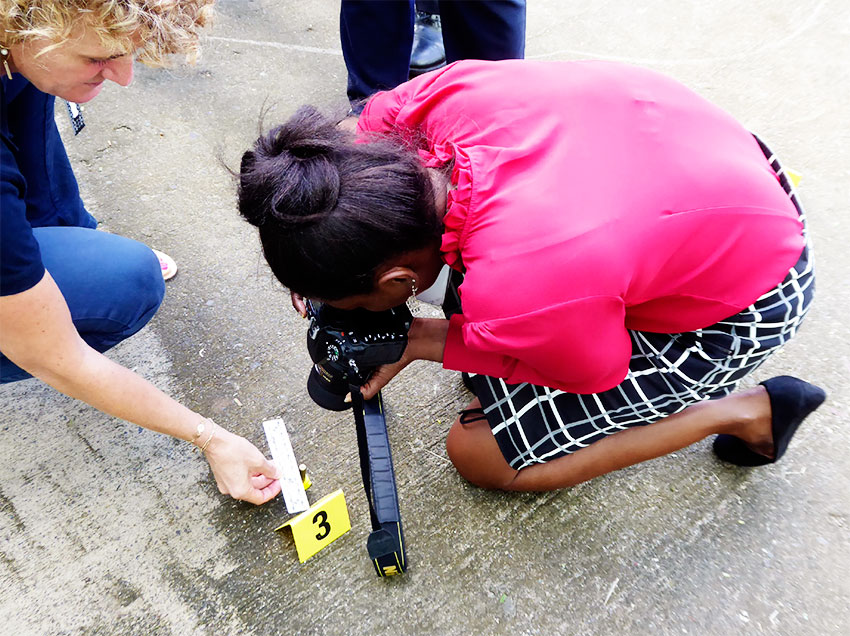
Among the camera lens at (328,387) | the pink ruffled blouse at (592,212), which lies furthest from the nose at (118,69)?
the camera lens at (328,387)

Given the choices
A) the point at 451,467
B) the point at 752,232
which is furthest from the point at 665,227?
the point at 451,467

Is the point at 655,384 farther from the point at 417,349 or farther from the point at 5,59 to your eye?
the point at 5,59

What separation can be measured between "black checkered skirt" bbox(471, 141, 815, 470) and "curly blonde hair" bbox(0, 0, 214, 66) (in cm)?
92

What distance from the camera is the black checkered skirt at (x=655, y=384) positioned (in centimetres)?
127

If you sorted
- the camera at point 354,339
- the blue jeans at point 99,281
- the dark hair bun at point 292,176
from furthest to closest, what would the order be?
the blue jeans at point 99,281 < the camera at point 354,339 < the dark hair bun at point 292,176

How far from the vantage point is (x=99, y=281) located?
148 centimetres

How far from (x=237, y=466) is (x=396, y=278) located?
59 centimetres

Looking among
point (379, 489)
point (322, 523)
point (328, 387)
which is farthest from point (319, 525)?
point (328, 387)

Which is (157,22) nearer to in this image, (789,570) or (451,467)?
(451,467)

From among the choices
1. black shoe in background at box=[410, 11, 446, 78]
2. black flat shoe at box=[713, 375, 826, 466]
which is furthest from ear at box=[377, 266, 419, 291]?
black shoe in background at box=[410, 11, 446, 78]

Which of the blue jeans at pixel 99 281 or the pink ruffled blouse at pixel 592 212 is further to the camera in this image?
the blue jeans at pixel 99 281

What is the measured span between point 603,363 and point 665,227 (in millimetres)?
254

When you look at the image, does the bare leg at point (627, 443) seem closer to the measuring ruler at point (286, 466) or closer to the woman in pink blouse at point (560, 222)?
the woman in pink blouse at point (560, 222)

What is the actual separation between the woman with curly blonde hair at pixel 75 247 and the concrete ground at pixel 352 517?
0.67 feet
